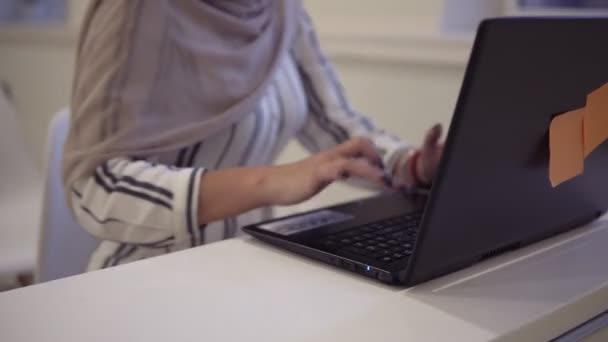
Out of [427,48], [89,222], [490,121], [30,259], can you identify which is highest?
[490,121]

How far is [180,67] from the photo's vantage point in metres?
1.00

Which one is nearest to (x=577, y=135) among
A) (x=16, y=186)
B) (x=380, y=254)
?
(x=380, y=254)

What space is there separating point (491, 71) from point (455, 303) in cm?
20

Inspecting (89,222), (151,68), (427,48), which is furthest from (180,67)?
(427,48)

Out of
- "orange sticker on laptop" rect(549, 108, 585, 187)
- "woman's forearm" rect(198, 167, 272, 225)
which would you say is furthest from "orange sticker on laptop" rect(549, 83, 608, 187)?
"woman's forearm" rect(198, 167, 272, 225)

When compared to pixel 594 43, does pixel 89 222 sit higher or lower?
lower

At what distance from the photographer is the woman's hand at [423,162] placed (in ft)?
3.42

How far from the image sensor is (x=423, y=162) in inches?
41.8

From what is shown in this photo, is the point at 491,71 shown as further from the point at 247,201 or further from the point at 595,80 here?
the point at 247,201

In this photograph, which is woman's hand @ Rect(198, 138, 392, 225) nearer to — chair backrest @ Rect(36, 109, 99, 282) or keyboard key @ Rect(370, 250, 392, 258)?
keyboard key @ Rect(370, 250, 392, 258)

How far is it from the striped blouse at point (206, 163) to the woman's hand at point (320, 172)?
0.34ft

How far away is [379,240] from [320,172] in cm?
10

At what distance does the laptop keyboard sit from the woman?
0.18 feet

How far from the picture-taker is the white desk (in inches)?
22.2
